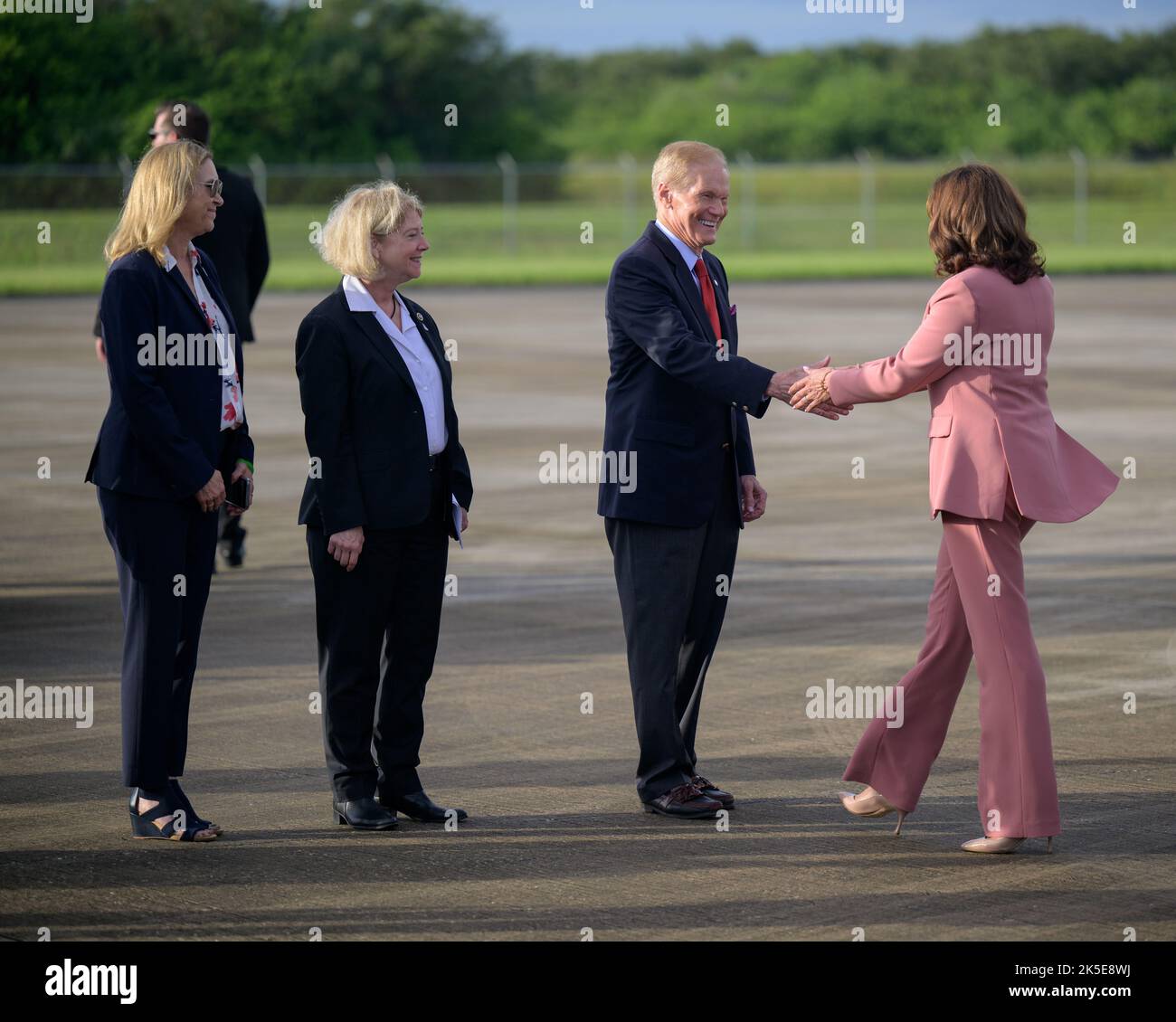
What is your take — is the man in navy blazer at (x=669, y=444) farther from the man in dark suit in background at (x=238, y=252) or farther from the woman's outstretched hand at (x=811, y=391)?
the man in dark suit in background at (x=238, y=252)

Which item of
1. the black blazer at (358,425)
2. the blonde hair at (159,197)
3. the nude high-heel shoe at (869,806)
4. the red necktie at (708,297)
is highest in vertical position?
the blonde hair at (159,197)

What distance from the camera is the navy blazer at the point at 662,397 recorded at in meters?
6.05

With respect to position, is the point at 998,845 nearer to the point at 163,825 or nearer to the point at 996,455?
the point at 996,455

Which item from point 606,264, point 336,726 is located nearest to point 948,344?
point 336,726

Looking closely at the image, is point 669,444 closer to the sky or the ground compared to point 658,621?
closer to the sky

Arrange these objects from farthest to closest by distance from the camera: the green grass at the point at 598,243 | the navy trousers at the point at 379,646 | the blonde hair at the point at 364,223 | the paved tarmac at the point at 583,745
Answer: the green grass at the point at 598,243, the navy trousers at the point at 379,646, the blonde hair at the point at 364,223, the paved tarmac at the point at 583,745

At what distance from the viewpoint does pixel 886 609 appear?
934 cm

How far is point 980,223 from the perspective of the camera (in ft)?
18.5

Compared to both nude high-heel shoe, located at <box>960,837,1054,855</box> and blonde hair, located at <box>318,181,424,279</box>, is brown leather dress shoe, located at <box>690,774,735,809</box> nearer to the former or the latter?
nude high-heel shoe, located at <box>960,837,1054,855</box>

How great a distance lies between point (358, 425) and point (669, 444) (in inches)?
40.1

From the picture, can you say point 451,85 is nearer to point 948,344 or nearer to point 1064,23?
point 1064,23

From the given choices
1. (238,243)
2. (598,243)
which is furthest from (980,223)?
(598,243)

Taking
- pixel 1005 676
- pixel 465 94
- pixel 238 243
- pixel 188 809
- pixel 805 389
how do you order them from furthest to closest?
pixel 465 94 < pixel 238 243 < pixel 805 389 < pixel 188 809 < pixel 1005 676

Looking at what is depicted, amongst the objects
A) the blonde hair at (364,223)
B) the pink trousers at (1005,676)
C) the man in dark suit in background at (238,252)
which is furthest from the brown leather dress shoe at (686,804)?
the man in dark suit in background at (238,252)
